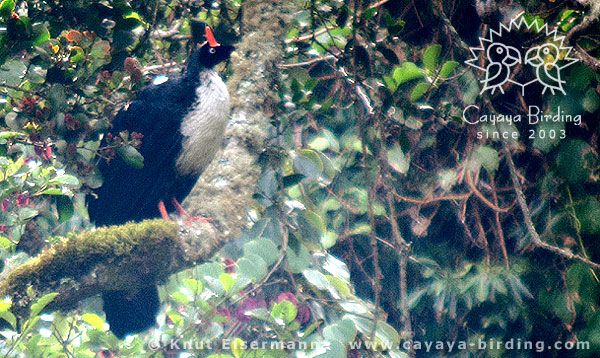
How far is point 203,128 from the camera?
3127mm

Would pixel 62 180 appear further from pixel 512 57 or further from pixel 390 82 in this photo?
pixel 512 57

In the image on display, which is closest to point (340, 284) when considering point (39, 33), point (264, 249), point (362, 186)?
point (264, 249)

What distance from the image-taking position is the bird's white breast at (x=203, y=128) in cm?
309

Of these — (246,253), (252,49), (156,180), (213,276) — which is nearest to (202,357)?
(213,276)

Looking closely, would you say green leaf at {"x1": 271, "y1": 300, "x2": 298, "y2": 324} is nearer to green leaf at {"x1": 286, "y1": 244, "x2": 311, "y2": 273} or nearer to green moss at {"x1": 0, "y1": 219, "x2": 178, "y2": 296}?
green leaf at {"x1": 286, "y1": 244, "x2": 311, "y2": 273}

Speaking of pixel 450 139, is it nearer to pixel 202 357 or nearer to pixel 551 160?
pixel 551 160

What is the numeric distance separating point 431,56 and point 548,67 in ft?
1.78

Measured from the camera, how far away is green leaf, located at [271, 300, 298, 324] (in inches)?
86.7

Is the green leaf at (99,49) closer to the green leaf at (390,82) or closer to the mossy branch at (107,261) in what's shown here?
the mossy branch at (107,261)

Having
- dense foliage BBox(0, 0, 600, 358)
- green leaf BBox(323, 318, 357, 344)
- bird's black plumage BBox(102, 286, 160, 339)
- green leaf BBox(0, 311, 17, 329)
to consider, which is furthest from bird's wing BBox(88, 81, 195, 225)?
green leaf BBox(323, 318, 357, 344)

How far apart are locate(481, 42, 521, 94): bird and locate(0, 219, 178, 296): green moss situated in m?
1.65

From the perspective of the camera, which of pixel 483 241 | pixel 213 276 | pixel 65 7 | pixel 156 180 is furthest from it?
pixel 156 180

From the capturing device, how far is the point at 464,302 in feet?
8.75

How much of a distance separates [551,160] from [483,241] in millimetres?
488
